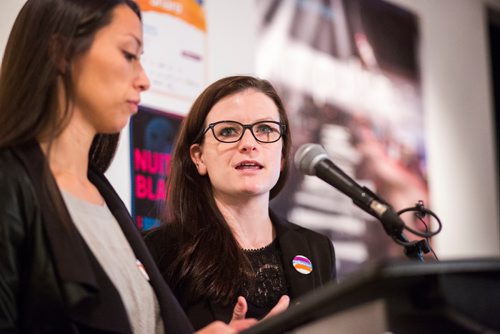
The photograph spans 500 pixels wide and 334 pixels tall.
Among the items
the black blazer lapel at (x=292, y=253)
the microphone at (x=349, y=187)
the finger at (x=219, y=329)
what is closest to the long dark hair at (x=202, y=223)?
the black blazer lapel at (x=292, y=253)

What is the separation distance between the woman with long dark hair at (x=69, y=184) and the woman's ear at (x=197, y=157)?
703 mm

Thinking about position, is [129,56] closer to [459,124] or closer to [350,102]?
[350,102]

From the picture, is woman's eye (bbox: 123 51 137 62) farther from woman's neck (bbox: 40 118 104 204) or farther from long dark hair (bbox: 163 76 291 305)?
long dark hair (bbox: 163 76 291 305)

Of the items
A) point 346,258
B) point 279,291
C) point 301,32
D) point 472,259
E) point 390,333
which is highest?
point 301,32

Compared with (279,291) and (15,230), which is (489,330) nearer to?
(15,230)

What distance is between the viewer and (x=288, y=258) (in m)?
2.21

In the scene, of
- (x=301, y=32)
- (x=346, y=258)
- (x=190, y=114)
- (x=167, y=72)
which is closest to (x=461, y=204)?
(x=346, y=258)

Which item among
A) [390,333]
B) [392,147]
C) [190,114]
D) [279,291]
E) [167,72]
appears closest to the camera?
[390,333]

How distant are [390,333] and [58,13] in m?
0.85

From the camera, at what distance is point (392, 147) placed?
4.72m

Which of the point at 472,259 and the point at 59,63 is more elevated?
the point at 59,63

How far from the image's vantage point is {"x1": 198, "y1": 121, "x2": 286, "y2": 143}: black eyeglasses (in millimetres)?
2237

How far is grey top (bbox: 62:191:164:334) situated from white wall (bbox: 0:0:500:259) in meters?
3.64

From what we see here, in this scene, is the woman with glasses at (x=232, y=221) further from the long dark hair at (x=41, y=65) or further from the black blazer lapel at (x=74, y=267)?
the long dark hair at (x=41, y=65)
